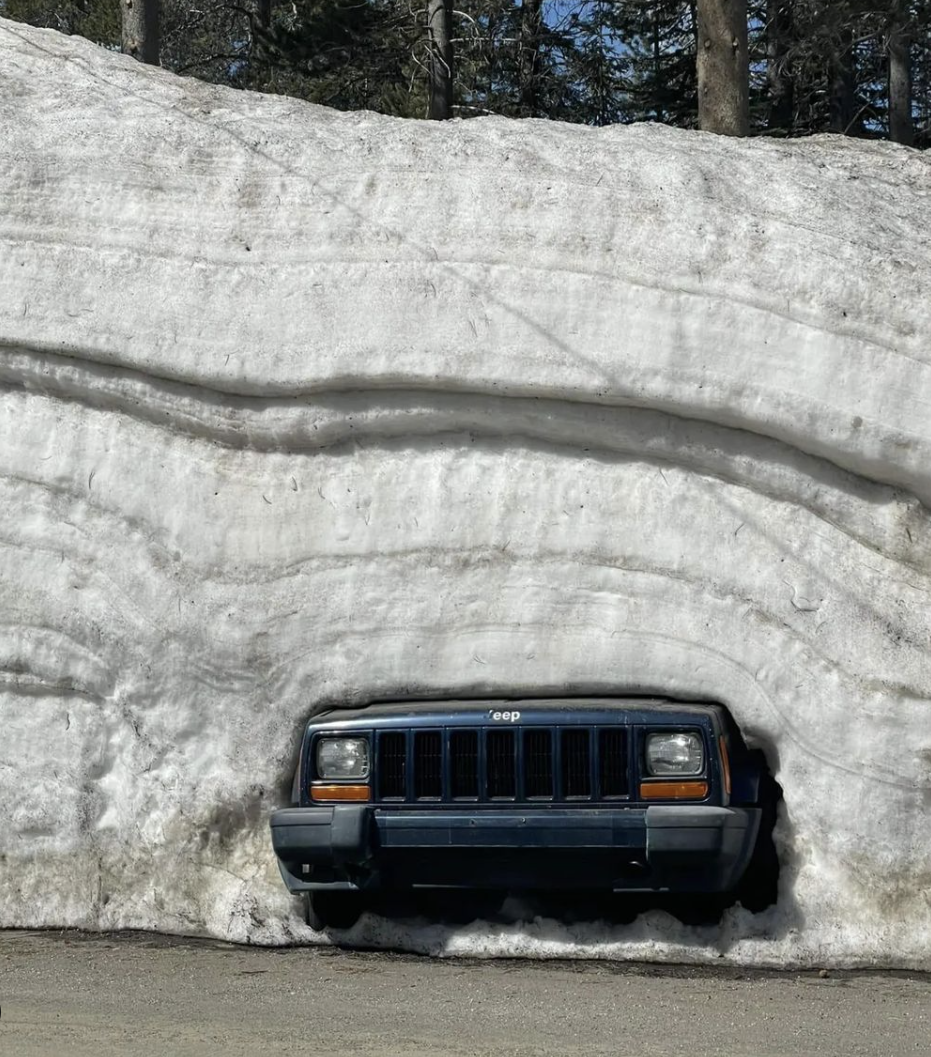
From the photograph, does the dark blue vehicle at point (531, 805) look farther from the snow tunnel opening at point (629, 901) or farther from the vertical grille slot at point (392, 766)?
the snow tunnel opening at point (629, 901)

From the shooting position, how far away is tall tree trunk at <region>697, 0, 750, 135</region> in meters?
10.4

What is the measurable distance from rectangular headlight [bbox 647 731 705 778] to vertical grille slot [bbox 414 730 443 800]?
903mm

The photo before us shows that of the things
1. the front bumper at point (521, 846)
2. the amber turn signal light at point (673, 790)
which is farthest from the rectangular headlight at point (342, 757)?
the amber turn signal light at point (673, 790)

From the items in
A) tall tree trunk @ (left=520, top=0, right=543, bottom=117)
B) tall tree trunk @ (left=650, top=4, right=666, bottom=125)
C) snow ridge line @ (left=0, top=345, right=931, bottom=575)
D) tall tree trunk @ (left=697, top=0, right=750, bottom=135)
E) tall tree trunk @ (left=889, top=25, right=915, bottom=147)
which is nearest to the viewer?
snow ridge line @ (left=0, top=345, right=931, bottom=575)

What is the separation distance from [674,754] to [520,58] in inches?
823

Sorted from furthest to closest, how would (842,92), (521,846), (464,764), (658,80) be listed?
(658,80) < (842,92) < (464,764) < (521,846)

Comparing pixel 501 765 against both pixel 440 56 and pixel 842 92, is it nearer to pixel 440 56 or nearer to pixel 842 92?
pixel 440 56

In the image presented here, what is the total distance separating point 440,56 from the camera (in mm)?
17938

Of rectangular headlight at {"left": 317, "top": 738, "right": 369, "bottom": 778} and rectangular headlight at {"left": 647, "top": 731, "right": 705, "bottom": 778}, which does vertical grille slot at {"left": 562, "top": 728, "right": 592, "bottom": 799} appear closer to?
rectangular headlight at {"left": 647, "top": 731, "right": 705, "bottom": 778}

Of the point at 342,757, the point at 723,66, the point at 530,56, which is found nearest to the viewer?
the point at 342,757

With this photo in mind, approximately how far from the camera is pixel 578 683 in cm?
652

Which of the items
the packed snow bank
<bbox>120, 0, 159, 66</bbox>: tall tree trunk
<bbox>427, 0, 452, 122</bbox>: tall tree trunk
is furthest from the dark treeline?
the packed snow bank

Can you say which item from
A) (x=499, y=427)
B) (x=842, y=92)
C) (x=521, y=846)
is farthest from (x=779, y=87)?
(x=521, y=846)

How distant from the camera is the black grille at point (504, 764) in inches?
231
